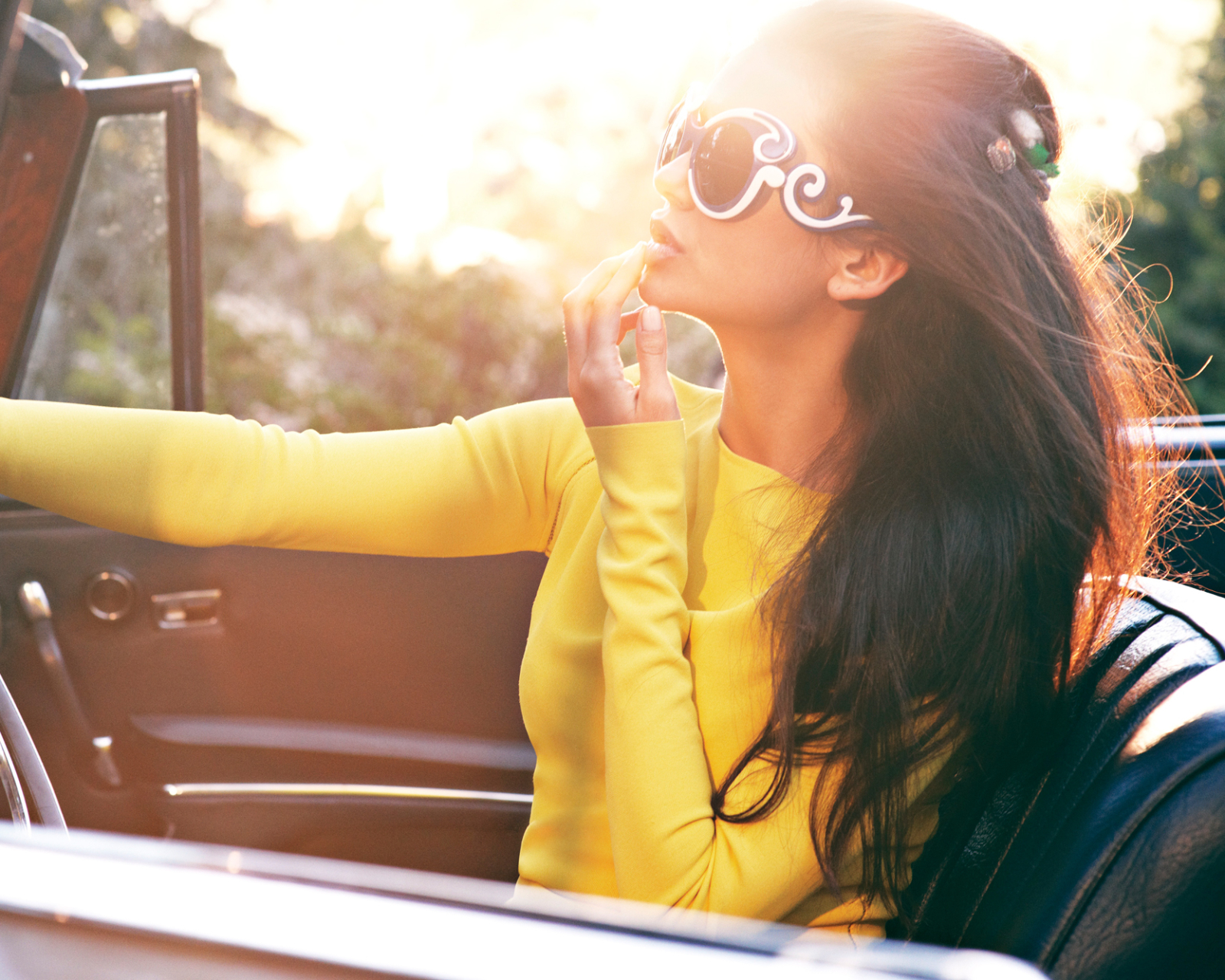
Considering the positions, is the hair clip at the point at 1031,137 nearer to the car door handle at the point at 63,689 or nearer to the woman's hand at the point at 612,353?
the woman's hand at the point at 612,353

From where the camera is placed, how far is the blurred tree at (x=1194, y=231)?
9.00 m

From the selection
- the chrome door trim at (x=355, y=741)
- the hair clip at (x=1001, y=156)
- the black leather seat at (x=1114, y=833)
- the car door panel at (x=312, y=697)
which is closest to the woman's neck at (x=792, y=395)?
the hair clip at (x=1001, y=156)

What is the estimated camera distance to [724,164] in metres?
1.42

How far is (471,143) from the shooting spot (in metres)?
9.10

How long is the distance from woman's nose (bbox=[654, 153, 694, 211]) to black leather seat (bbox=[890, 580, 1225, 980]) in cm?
82

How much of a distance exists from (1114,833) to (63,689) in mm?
1929

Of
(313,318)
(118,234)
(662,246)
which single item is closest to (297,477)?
(662,246)

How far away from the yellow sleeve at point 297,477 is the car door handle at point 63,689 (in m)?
0.85

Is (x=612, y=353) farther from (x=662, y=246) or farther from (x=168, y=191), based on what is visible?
(x=168, y=191)

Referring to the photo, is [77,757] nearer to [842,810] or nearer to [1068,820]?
[842,810]

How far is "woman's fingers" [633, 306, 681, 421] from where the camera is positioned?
57.2 inches

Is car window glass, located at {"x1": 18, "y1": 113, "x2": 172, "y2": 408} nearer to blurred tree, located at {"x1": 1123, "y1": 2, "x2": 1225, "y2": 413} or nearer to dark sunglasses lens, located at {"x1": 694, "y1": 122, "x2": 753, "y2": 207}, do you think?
dark sunglasses lens, located at {"x1": 694, "y1": 122, "x2": 753, "y2": 207}

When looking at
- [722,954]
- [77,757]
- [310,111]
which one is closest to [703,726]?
[722,954]

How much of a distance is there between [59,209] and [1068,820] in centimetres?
196
